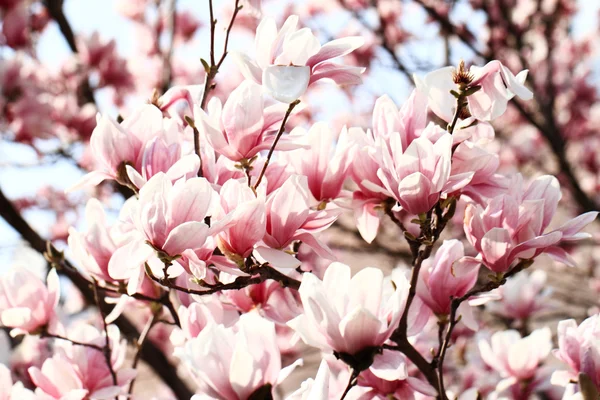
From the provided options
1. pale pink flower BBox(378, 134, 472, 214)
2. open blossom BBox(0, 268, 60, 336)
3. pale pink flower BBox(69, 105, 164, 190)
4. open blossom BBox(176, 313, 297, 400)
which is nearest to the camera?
open blossom BBox(176, 313, 297, 400)

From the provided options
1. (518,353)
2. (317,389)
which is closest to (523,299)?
(518,353)

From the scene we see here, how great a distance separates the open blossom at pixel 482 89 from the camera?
81 centimetres

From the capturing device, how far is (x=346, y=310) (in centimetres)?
74

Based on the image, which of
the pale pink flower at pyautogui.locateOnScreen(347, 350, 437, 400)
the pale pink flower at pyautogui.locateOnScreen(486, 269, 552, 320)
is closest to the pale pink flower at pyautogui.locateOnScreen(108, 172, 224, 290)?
the pale pink flower at pyautogui.locateOnScreen(347, 350, 437, 400)

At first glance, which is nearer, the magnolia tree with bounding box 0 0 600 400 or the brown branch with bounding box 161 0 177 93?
the magnolia tree with bounding box 0 0 600 400

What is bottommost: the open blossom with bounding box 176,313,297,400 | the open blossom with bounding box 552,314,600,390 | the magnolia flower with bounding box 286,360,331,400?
the open blossom with bounding box 552,314,600,390

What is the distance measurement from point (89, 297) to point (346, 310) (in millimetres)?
1143

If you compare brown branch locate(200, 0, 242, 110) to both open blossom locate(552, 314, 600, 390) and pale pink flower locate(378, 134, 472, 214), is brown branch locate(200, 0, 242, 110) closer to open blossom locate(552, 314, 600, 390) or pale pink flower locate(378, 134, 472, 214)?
pale pink flower locate(378, 134, 472, 214)

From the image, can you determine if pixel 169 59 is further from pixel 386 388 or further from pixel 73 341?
pixel 386 388

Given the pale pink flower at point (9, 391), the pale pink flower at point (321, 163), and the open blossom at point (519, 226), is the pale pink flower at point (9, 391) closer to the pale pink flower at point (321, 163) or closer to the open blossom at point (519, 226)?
the pale pink flower at point (321, 163)

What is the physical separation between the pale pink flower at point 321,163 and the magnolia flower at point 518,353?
18.9 inches

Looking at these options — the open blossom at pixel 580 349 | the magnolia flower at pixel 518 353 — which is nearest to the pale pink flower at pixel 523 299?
the magnolia flower at pixel 518 353

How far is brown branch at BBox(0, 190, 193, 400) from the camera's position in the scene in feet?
5.14

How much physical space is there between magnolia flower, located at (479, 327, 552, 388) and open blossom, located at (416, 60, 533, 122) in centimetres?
48
